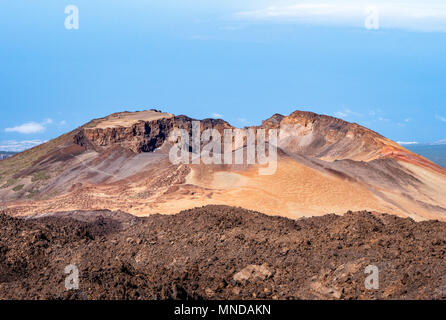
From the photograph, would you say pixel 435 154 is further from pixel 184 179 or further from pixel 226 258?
pixel 226 258

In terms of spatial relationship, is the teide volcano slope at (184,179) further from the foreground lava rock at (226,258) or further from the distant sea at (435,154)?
the distant sea at (435,154)

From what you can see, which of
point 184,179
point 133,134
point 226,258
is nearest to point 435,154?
point 133,134

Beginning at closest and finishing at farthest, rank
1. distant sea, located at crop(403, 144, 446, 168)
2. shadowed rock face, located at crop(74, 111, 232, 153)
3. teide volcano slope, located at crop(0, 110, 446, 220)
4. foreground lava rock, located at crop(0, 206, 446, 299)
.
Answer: foreground lava rock, located at crop(0, 206, 446, 299), teide volcano slope, located at crop(0, 110, 446, 220), shadowed rock face, located at crop(74, 111, 232, 153), distant sea, located at crop(403, 144, 446, 168)

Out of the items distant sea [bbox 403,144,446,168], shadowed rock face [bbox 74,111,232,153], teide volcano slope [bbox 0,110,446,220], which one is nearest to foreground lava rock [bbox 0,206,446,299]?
teide volcano slope [bbox 0,110,446,220]

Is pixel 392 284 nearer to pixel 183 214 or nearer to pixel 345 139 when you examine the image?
pixel 183 214

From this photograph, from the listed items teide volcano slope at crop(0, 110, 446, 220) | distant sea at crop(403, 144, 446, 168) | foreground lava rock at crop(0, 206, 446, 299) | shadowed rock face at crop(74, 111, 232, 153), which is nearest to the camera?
foreground lava rock at crop(0, 206, 446, 299)

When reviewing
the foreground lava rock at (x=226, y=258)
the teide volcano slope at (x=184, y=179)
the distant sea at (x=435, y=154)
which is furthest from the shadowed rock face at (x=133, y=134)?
the distant sea at (x=435, y=154)

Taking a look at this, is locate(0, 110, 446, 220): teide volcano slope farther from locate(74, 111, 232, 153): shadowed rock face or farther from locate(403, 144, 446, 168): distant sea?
locate(403, 144, 446, 168): distant sea
